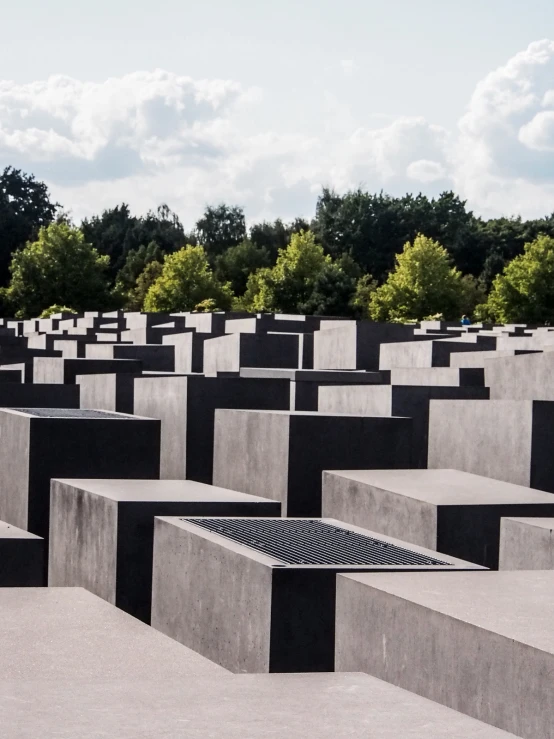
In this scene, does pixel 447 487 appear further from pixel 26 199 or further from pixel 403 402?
pixel 26 199

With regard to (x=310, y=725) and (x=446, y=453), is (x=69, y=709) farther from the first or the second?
(x=446, y=453)

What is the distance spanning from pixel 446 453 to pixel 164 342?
37.1 ft

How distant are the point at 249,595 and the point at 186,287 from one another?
5093 cm

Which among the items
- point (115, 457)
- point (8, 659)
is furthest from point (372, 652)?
point (115, 457)

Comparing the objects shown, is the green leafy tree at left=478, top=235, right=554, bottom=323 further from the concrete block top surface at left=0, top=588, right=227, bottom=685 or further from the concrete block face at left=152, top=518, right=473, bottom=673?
the concrete block top surface at left=0, top=588, right=227, bottom=685

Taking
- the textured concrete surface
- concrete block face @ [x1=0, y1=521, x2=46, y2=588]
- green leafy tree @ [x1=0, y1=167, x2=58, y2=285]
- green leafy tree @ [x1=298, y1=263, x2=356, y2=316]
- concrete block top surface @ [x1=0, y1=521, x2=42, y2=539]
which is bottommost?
concrete block face @ [x1=0, y1=521, x2=46, y2=588]

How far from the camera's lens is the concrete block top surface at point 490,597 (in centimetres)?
420

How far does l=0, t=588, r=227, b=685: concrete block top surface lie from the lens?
4750 mm

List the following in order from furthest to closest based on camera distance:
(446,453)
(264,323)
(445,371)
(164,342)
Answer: (264,323) → (164,342) → (445,371) → (446,453)

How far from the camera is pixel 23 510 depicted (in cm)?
902

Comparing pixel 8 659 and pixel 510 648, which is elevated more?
pixel 510 648

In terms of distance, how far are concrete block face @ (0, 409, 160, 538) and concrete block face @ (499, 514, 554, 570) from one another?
3293 mm

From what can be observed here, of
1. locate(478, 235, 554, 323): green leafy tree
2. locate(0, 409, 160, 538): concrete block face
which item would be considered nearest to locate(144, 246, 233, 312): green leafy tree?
locate(478, 235, 554, 323): green leafy tree

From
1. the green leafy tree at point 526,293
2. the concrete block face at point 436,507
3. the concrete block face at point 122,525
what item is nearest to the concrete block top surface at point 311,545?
the concrete block face at point 122,525
